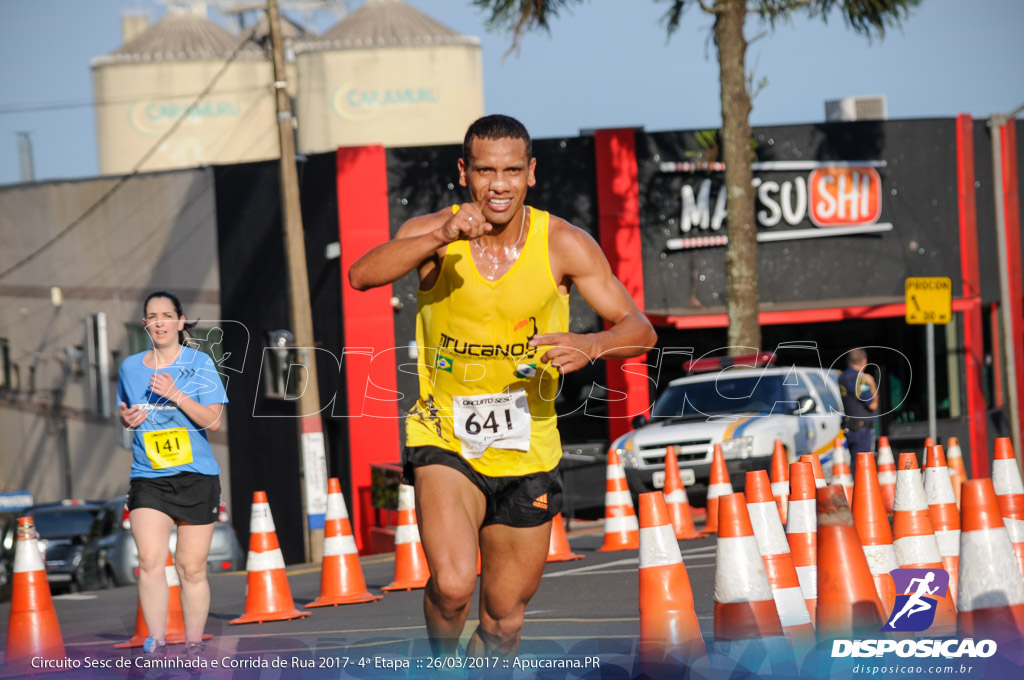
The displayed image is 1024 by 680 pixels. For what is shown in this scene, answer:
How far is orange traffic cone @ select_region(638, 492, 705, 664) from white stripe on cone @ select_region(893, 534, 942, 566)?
1.54 metres

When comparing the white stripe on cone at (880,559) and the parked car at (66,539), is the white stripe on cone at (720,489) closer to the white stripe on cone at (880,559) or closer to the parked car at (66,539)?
the white stripe on cone at (880,559)

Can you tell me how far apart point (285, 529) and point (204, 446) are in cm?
1841

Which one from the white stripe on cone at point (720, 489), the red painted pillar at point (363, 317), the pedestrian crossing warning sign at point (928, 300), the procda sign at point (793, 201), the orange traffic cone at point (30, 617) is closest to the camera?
the orange traffic cone at point (30, 617)

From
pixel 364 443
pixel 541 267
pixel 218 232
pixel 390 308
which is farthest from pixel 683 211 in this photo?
pixel 541 267

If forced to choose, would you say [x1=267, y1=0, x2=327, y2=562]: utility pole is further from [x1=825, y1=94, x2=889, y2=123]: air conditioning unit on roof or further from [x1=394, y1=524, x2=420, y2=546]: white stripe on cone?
[x1=825, y1=94, x2=889, y2=123]: air conditioning unit on roof

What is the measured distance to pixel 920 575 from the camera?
20.9ft

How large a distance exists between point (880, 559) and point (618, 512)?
6770 millimetres

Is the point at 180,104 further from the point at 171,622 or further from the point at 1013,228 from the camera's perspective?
the point at 171,622

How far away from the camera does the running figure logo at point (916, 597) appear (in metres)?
5.62

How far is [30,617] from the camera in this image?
7988 millimetres

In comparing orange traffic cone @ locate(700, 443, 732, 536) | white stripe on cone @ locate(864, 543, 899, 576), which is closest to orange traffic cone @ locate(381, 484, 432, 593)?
orange traffic cone @ locate(700, 443, 732, 536)

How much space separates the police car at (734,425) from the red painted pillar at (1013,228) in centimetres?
992

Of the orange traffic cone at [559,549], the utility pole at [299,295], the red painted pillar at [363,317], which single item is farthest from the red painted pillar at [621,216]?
the orange traffic cone at [559,549]

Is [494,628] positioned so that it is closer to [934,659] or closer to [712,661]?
[712,661]
